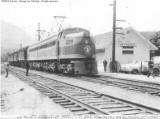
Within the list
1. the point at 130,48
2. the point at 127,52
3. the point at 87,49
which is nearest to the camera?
the point at 87,49

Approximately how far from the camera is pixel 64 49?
17.8 meters

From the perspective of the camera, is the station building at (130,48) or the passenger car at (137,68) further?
the station building at (130,48)

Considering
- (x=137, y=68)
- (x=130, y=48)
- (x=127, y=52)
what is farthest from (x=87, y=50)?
(x=130, y=48)

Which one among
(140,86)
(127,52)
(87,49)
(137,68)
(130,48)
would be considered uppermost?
(130,48)

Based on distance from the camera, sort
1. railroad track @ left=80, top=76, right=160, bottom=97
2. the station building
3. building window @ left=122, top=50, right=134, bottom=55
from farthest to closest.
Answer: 1. building window @ left=122, top=50, right=134, bottom=55
2. the station building
3. railroad track @ left=80, top=76, right=160, bottom=97

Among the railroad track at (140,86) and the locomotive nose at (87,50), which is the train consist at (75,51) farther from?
the railroad track at (140,86)

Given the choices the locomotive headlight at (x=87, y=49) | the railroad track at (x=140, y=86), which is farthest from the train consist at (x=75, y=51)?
the railroad track at (x=140, y=86)

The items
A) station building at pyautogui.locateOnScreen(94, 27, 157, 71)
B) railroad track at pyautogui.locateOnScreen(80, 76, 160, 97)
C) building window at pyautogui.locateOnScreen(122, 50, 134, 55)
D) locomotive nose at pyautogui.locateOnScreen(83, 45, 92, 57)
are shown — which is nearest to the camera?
railroad track at pyautogui.locateOnScreen(80, 76, 160, 97)

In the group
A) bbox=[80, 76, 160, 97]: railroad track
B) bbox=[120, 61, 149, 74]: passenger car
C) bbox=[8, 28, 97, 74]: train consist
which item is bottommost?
bbox=[80, 76, 160, 97]: railroad track

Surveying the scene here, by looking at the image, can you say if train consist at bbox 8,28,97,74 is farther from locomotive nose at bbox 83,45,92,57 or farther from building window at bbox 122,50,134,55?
building window at bbox 122,50,134,55

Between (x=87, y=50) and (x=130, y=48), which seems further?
(x=130, y=48)

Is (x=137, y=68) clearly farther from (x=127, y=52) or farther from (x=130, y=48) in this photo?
(x=130, y=48)

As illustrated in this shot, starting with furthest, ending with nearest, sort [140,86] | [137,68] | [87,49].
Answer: [137,68] → [87,49] → [140,86]

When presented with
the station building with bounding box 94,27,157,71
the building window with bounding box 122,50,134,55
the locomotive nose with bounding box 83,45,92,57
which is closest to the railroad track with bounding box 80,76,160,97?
the locomotive nose with bounding box 83,45,92,57
